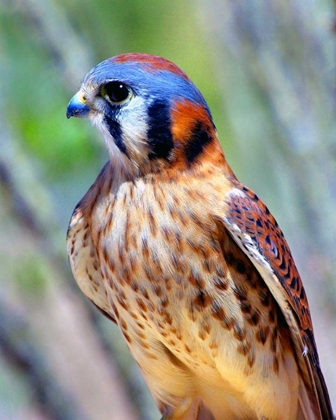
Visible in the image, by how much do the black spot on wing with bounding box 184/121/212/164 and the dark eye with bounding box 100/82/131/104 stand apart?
0.27 meters

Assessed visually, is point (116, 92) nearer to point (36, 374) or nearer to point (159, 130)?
point (159, 130)

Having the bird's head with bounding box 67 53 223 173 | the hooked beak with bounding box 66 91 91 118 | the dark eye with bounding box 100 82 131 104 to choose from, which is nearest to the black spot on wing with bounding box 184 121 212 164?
the bird's head with bounding box 67 53 223 173

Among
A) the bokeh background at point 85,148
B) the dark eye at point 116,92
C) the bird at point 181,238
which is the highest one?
the bokeh background at point 85,148

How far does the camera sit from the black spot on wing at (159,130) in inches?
112

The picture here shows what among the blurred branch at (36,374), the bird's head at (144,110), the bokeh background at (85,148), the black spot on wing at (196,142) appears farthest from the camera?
the bokeh background at (85,148)

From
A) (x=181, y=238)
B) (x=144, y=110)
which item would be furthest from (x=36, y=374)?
(x=144, y=110)

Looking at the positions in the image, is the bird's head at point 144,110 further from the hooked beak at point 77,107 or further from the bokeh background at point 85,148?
the bokeh background at point 85,148

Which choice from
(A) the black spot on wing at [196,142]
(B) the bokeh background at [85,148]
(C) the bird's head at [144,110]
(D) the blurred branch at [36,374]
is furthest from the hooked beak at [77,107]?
(D) the blurred branch at [36,374]

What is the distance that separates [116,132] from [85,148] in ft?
5.05

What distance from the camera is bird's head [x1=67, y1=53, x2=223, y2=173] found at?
280 cm

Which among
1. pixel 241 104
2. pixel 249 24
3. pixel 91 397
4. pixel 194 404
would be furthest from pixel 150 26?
pixel 194 404

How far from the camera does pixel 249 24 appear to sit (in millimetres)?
4633

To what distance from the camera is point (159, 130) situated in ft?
9.39

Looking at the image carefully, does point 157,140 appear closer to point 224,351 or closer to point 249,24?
point 224,351
